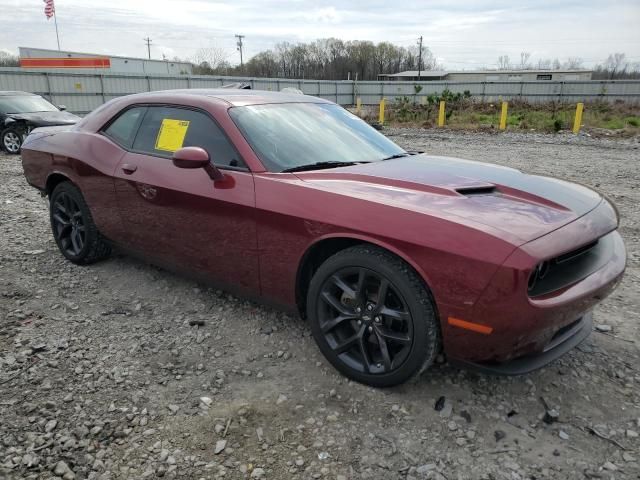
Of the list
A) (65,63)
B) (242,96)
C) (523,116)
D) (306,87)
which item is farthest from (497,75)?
(242,96)

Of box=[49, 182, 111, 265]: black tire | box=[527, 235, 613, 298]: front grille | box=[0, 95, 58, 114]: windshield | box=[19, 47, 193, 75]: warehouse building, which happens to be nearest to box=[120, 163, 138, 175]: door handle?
box=[49, 182, 111, 265]: black tire

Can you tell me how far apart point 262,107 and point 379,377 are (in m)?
1.94

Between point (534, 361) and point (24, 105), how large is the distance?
13272 millimetres

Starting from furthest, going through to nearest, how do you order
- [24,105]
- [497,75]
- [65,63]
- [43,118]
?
[497,75] → [65,63] → [24,105] → [43,118]

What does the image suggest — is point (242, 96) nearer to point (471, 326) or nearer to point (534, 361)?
point (471, 326)

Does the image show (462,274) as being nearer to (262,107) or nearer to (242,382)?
(242,382)

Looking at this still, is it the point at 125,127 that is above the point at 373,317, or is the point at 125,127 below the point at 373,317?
above

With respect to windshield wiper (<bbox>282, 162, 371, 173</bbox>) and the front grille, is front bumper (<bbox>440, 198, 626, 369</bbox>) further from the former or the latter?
windshield wiper (<bbox>282, 162, 371, 173</bbox>)

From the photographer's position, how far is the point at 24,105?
11930mm

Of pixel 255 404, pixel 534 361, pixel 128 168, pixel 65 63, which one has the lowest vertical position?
pixel 255 404

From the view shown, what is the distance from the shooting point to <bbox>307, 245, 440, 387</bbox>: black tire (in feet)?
7.55

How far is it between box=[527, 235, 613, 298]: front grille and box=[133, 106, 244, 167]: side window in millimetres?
1763

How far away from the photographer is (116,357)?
9.66ft

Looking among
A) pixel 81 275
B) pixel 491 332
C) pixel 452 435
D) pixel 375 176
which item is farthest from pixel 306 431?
pixel 81 275
